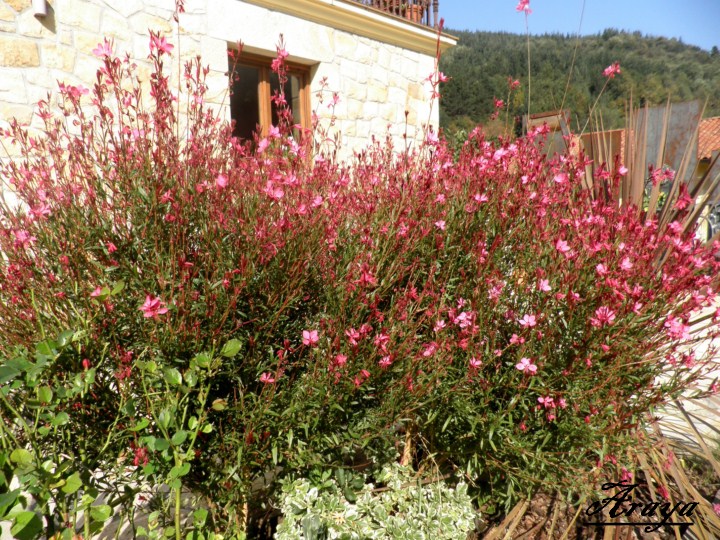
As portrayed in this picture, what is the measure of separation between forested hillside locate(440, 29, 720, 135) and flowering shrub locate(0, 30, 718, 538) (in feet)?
74.5

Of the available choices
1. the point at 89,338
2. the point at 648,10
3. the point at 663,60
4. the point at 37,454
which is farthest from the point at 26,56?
the point at 663,60

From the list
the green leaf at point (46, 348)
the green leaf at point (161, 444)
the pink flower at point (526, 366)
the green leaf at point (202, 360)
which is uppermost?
the green leaf at point (46, 348)

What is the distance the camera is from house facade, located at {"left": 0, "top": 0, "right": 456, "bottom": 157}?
3674 millimetres

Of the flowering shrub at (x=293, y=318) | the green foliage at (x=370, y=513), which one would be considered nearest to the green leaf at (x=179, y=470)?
the flowering shrub at (x=293, y=318)

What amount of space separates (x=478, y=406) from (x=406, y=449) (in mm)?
582

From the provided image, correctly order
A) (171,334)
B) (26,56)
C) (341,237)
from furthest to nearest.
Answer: (26,56) < (341,237) < (171,334)

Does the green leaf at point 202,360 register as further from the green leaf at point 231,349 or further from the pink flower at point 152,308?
the pink flower at point 152,308

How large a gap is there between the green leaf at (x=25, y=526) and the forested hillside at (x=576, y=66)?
2424cm

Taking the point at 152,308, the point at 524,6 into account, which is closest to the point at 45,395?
the point at 152,308

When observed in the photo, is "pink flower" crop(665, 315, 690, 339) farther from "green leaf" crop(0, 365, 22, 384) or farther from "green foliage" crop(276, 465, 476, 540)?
"green leaf" crop(0, 365, 22, 384)

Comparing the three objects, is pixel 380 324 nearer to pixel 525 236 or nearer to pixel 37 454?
pixel 525 236

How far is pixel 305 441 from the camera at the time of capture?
185 cm

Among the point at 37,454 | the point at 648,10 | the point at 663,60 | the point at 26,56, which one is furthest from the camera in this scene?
the point at 663,60

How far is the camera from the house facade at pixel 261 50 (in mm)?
3674
